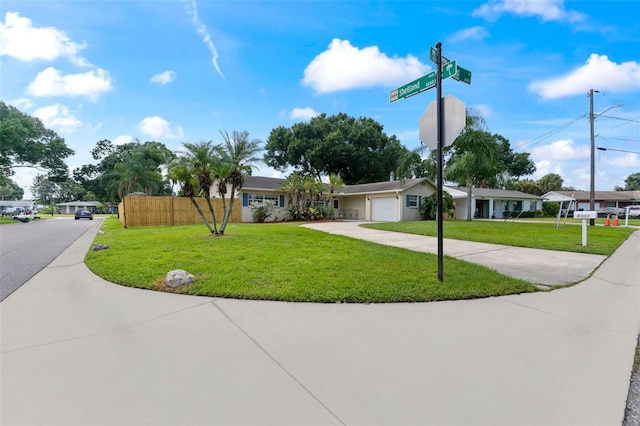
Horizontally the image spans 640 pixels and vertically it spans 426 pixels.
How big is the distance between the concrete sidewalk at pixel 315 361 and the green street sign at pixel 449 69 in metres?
3.44

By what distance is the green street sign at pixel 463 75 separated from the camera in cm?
466

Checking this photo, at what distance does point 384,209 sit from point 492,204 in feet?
54.3

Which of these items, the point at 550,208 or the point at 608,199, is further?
the point at 608,199

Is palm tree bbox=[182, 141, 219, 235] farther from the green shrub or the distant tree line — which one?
the green shrub

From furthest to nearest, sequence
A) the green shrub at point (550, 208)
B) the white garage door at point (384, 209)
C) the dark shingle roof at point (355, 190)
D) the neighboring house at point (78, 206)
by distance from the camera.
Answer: the neighboring house at point (78, 206), the green shrub at point (550, 208), the white garage door at point (384, 209), the dark shingle roof at point (355, 190)

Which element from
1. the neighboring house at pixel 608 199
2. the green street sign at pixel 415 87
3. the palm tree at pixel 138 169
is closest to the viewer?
the green street sign at pixel 415 87

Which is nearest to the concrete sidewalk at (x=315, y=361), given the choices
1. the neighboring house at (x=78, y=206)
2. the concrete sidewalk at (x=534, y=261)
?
the concrete sidewalk at (x=534, y=261)

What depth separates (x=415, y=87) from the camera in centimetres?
500

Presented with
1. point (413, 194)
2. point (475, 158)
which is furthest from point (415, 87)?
point (413, 194)

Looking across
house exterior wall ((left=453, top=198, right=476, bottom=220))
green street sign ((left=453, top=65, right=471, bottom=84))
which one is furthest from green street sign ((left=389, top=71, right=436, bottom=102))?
house exterior wall ((left=453, top=198, right=476, bottom=220))

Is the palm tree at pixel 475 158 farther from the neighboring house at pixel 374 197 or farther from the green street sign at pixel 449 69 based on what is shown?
the green street sign at pixel 449 69

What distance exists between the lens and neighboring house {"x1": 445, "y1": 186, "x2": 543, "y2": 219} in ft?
100

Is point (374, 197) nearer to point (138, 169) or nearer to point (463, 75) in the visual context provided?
point (463, 75)

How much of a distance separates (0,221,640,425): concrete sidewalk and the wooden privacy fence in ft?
54.2
